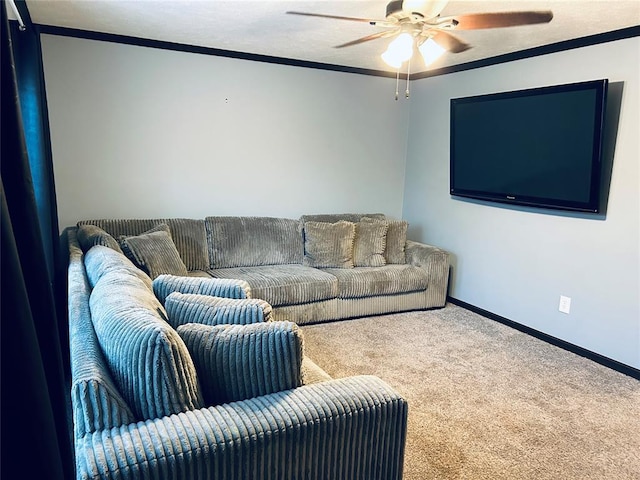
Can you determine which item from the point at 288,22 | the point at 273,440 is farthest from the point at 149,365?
the point at 288,22

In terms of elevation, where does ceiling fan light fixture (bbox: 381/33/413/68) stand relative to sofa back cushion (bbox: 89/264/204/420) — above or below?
above

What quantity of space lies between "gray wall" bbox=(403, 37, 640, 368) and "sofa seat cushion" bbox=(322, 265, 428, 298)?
61cm

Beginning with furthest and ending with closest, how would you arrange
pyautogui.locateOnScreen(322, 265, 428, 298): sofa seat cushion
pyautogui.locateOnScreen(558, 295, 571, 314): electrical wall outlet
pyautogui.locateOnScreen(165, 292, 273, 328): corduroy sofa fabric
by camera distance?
pyautogui.locateOnScreen(322, 265, 428, 298): sofa seat cushion < pyautogui.locateOnScreen(558, 295, 571, 314): electrical wall outlet < pyautogui.locateOnScreen(165, 292, 273, 328): corduroy sofa fabric

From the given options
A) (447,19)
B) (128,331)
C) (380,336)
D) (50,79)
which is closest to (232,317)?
(128,331)

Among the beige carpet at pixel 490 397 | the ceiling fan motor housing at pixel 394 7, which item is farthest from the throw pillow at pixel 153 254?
the ceiling fan motor housing at pixel 394 7

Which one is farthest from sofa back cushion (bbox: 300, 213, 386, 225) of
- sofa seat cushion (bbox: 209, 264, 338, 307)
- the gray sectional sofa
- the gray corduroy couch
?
the gray sectional sofa

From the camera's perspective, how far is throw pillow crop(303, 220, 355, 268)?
4324mm

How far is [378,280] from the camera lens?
415 cm

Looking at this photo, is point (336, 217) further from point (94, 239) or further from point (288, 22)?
point (94, 239)

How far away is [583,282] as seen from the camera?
3514mm

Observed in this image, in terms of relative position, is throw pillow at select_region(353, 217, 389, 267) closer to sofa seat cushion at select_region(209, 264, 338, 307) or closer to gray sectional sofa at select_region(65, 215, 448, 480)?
sofa seat cushion at select_region(209, 264, 338, 307)

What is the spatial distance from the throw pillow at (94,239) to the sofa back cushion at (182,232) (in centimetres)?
34

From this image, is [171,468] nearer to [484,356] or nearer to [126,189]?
[484,356]

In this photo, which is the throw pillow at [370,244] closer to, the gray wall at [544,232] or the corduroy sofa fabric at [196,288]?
the gray wall at [544,232]
